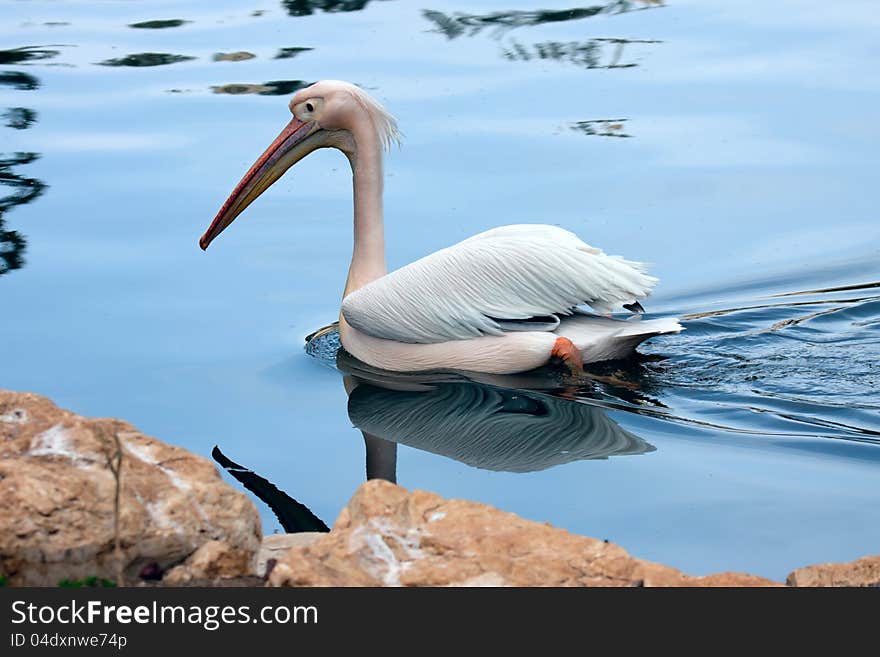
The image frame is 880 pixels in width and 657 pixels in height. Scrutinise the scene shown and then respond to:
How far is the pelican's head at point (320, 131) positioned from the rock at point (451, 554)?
2.89 meters

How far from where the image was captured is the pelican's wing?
5.50 metres

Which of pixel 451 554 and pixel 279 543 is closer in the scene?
pixel 451 554

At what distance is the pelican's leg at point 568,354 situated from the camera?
5.50 metres

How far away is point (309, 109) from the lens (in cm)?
620

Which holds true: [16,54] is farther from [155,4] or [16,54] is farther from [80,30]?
[155,4]

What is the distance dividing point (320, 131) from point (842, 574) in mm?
3417

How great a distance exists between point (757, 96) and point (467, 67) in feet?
6.37

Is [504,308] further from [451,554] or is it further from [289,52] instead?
[289,52]

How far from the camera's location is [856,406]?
518 centimetres

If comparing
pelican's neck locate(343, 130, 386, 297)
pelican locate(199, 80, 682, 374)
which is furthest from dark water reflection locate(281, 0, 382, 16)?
pelican locate(199, 80, 682, 374)

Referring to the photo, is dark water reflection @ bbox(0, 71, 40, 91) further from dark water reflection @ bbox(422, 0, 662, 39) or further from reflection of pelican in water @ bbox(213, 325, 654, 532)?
reflection of pelican in water @ bbox(213, 325, 654, 532)

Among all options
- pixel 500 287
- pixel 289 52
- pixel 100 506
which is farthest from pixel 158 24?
pixel 100 506

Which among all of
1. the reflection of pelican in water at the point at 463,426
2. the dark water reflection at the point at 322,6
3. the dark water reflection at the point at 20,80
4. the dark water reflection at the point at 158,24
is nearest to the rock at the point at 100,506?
the reflection of pelican in water at the point at 463,426
